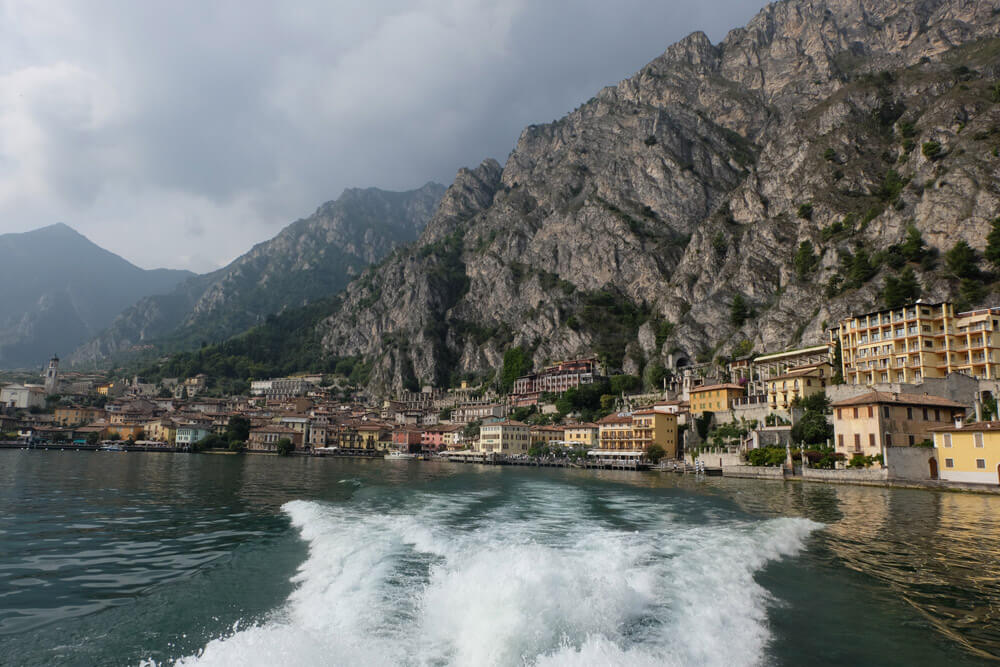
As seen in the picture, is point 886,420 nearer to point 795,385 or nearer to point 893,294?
point 795,385

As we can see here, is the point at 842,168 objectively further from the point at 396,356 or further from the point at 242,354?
the point at 242,354

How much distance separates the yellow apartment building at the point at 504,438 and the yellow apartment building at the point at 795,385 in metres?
38.1

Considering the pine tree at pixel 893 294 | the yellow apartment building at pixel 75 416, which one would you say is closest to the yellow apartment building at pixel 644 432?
the pine tree at pixel 893 294

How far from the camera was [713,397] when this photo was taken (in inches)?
2496

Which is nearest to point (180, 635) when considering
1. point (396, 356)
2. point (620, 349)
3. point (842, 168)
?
point (620, 349)

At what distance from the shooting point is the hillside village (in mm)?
39438

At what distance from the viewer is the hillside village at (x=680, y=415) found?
39.4 metres

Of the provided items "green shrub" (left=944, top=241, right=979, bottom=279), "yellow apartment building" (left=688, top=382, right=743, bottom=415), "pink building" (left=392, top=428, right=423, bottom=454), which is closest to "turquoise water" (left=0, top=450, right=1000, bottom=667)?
"yellow apartment building" (left=688, top=382, right=743, bottom=415)

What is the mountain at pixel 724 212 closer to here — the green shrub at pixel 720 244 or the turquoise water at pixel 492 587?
the green shrub at pixel 720 244

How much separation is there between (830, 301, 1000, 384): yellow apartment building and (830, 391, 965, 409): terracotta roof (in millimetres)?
7197

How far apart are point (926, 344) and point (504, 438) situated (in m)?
52.9

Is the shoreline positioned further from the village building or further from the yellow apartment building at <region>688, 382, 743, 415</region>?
the yellow apartment building at <region>688, 382, 743, 415</region>

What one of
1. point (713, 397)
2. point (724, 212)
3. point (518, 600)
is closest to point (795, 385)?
point (713, 397)

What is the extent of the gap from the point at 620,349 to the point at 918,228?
5162cm
